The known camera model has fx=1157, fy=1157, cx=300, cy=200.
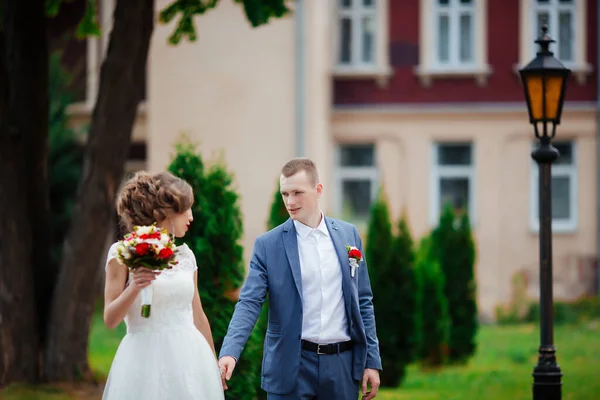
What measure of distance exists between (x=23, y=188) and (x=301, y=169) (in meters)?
6.48

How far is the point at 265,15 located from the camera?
1130 cm

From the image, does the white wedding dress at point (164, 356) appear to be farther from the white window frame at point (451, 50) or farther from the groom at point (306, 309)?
the white window frame at point (451, 50)

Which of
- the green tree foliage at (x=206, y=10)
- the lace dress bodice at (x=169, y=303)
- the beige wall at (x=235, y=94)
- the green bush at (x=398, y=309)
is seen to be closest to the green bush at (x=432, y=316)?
the green bush at (x=398, y=309)

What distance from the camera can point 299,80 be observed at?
22906 millimetres

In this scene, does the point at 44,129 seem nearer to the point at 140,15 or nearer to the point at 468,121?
the point at 140,15

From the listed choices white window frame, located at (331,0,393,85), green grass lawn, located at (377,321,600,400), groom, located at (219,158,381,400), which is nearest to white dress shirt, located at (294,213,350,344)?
groom, located at (219,158,381,400)

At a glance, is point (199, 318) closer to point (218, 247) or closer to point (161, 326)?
point (161, 326)

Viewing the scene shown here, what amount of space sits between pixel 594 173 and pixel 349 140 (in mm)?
5132

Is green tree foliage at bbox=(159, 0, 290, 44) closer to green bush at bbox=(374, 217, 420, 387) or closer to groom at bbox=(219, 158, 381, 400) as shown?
green bush at bbox=(374, 217, 420, 387)

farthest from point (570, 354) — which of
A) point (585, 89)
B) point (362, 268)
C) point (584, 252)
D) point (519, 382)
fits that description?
point (362, 268)

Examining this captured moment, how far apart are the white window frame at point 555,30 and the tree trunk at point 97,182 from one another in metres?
14.2

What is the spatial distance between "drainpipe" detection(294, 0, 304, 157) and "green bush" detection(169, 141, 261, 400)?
14.2m

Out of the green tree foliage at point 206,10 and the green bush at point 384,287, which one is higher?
the green tree foliage at point 206,10

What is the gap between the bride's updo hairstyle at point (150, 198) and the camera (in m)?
5.86
